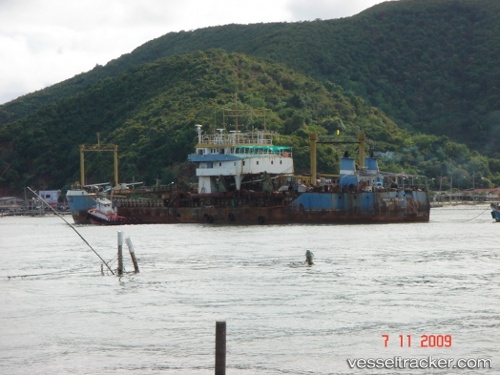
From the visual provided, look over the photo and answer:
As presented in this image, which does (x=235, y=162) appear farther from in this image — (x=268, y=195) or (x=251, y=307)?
(x=251, y=307)

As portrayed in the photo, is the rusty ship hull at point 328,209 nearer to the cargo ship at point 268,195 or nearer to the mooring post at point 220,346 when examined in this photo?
the cargo ship at point 268,195

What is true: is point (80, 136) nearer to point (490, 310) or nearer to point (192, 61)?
point (192, 61)

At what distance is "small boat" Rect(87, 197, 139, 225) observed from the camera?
3999 inches

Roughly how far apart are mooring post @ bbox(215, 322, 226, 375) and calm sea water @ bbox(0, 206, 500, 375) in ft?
11.0

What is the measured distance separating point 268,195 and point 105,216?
1816 centimetres

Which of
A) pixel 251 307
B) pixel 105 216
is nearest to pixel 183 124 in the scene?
pixel 105 216

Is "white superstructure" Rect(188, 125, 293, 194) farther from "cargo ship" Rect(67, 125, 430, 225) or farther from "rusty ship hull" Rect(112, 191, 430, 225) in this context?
"rusty ship hull" Rect(112, 191, 430, 225)

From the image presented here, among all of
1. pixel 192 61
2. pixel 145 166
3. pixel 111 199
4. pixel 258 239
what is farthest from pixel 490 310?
pixel 192 61

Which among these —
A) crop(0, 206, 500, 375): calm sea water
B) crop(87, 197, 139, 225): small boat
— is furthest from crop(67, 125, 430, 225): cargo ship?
crop(0, 206, 500, 375): calm sea water
